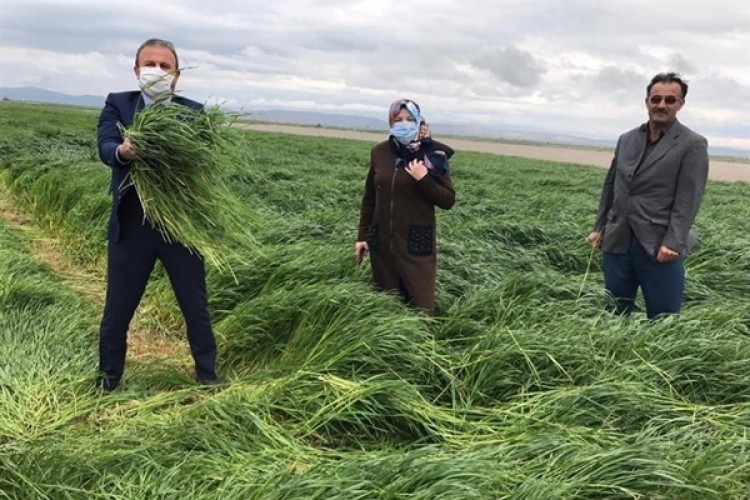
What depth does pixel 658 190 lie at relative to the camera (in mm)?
3666

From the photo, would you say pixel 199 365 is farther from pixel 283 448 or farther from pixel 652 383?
pixel 652 383

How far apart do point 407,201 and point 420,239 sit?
0.25 meters

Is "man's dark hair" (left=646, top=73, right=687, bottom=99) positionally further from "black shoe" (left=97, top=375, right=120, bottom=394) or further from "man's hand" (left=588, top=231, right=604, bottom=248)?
"black shoe" (left=97, top=375, right=120, bottom=394)

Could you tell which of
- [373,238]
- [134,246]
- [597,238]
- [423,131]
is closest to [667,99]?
[597,238]

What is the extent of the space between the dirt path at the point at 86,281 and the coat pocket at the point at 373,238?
4.64ft

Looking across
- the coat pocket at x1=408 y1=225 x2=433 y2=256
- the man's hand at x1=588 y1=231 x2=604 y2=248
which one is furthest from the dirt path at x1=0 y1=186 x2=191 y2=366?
the man's hand at x1=588 y1=231 x2=604 y2=248

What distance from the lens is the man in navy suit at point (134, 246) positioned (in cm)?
316

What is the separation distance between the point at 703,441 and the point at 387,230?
1998mm

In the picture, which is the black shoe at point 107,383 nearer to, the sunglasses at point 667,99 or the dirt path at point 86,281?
the dirt path at point 86,281

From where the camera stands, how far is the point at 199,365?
140 inches

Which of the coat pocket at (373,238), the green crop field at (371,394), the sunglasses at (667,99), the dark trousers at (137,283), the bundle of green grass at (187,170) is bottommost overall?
the green crop field at (371,394)

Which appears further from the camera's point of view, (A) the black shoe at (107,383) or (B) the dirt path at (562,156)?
(B) the dirt path at (562,156)

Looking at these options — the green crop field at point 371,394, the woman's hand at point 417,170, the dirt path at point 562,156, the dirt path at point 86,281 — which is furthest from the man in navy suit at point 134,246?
the dirt path at point 562,156

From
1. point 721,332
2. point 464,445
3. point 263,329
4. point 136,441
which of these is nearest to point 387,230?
point 263,329
